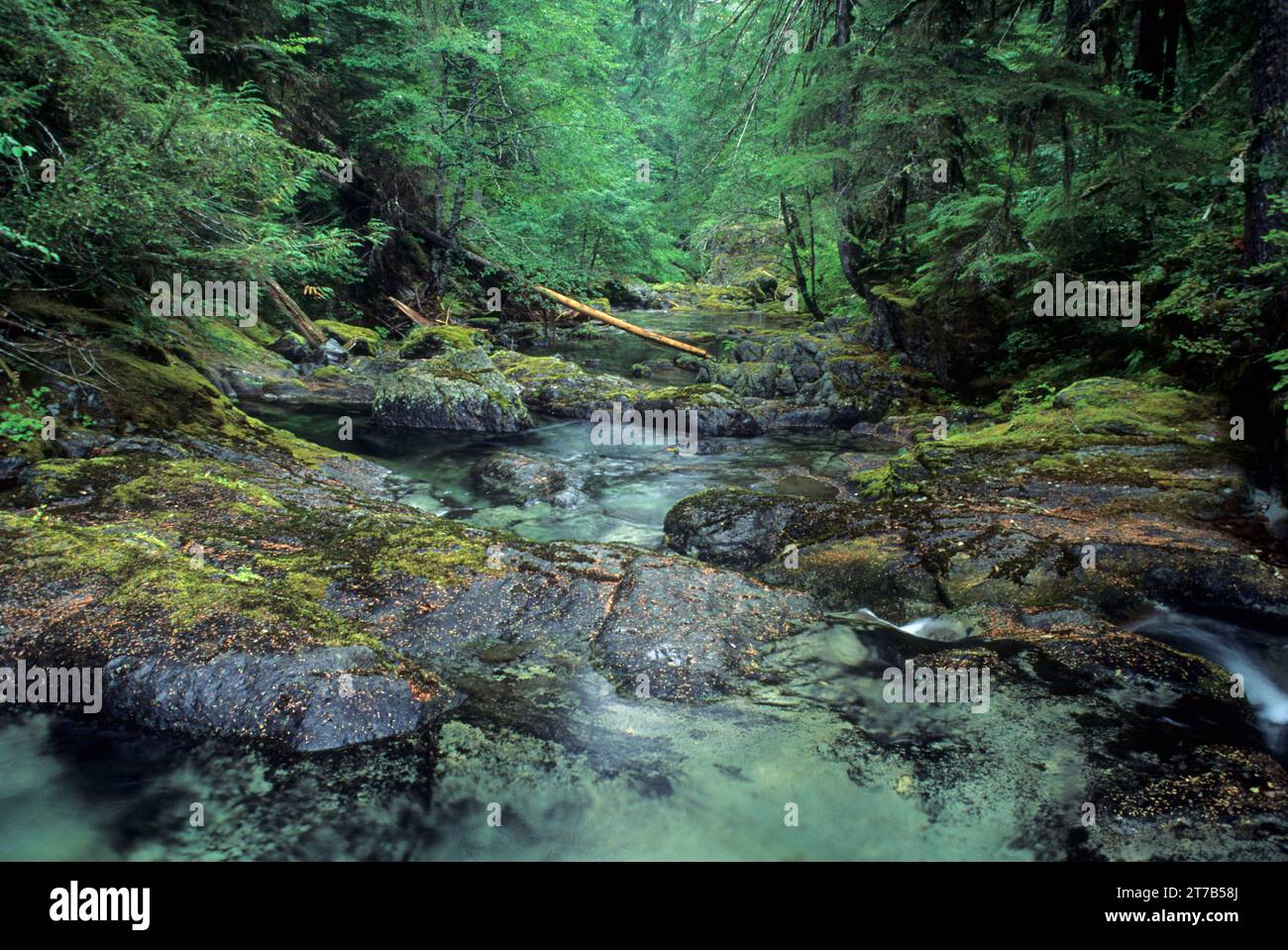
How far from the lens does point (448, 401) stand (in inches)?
510

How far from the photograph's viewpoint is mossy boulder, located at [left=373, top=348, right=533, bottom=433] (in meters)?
12.8

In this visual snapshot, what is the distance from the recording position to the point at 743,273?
3828 cm

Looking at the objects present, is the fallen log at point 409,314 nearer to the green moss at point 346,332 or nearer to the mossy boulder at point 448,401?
the green moss at point 346,332

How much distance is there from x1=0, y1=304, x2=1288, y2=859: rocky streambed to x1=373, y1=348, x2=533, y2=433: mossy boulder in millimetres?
4999

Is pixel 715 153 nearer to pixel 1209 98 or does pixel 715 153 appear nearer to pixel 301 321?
pixel 1209 98

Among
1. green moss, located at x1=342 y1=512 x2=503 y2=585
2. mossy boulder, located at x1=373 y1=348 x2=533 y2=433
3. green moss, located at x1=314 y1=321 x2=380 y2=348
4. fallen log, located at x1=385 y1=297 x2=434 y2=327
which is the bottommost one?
green moss, located at x1=342 y1=512 x2=503 y2=585

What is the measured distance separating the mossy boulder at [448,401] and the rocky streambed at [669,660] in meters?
5.00

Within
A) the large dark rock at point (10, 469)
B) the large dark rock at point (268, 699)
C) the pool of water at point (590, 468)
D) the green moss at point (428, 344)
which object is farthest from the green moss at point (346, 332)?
the large dark rock at point (268, 699)

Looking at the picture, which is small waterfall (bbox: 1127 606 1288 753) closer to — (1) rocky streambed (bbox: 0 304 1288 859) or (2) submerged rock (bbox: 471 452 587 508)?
(1) rocky streambed (bbox: 0 304 1288 859)

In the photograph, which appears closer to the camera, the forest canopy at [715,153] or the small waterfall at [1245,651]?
the small waterfall at [1245,651]

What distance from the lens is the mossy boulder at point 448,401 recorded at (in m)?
12.8

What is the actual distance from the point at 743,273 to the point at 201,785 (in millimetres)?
38557

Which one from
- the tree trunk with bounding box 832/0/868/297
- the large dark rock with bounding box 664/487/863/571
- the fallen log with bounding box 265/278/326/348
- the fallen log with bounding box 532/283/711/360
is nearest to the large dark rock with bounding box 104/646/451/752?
the large dark rock with bounding box 664/487/863/571
